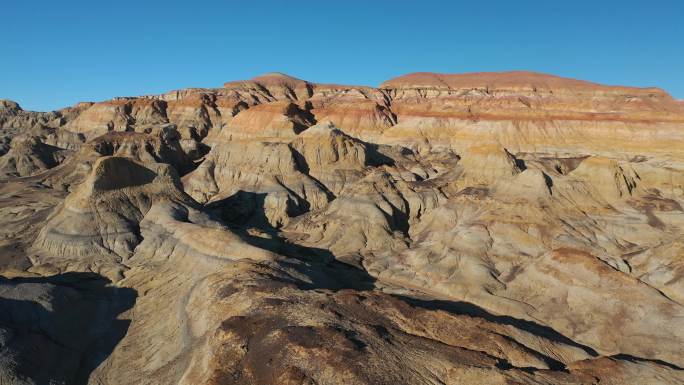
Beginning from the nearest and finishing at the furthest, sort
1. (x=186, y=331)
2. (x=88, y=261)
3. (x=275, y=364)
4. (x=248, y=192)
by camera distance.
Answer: (x=275, y=364) → (x=186, y=331) → (x=88, y=261) → (x=248, y=192)

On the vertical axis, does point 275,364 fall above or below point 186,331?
above

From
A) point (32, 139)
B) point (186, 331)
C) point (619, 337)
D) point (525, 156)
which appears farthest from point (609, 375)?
point (32, 139)

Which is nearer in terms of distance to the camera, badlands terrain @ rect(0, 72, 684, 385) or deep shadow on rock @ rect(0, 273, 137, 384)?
badlands terrain @ rect(0, 72, 684, 385)

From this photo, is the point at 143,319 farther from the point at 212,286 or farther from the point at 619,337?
the point at 619,337

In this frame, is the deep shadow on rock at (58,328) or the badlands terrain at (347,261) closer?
the badlands terrain at (347,261)
